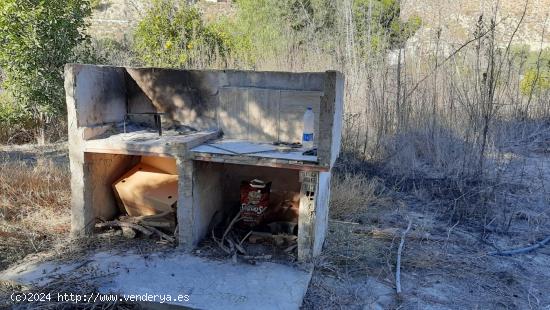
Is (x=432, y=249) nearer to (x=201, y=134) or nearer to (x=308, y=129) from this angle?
(x=308, y=129)

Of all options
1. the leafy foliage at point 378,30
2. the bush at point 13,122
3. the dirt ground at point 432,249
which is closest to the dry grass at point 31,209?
the dirt ground at point 432,249

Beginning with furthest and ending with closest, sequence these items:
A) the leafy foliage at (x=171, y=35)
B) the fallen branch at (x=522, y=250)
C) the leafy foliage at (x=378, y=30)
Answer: the leafy foliage at (x=171, y=35), the leafy foliage at (x=378, y=30), the fallen branch at (x=522, y=250)

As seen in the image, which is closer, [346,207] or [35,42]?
[346,207]

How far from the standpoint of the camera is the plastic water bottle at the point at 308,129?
340cm

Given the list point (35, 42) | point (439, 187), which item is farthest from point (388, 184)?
point (35, 42)

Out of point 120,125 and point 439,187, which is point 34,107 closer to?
point 120,125

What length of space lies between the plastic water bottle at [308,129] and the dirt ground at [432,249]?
0.89 meters

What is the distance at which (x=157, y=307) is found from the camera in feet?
8.98

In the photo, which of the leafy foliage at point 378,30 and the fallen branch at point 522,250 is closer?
the fallen branch at point 522,250

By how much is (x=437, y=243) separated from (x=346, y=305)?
1480 mm

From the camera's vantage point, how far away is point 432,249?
3842 millimetres

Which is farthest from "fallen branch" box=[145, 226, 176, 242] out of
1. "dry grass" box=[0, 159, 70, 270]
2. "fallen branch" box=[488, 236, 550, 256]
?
"fallen branch" box=[488, 236, 550, 256]

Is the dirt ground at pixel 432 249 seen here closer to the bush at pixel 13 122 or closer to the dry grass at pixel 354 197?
the dry grass at pixel 354 197

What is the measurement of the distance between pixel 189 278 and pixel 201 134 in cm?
122
